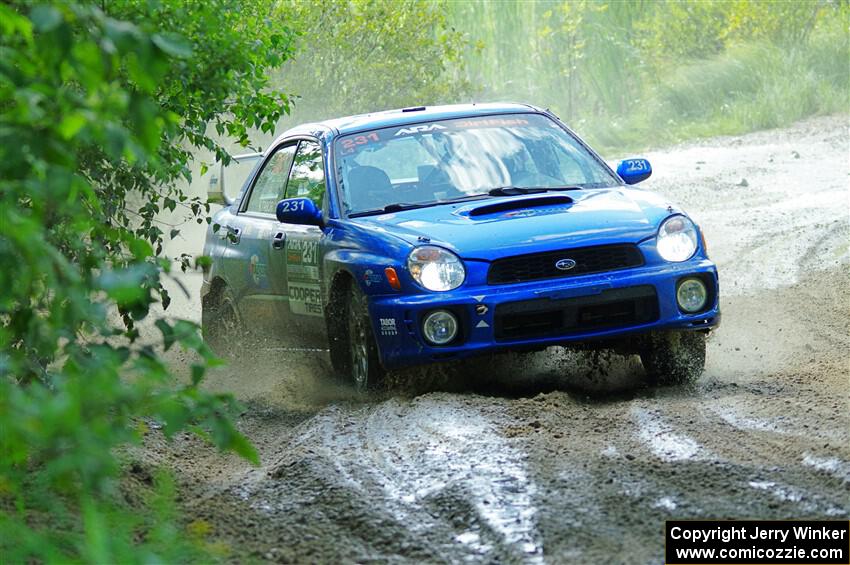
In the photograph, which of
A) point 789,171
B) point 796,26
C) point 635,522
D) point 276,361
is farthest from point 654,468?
point 796,26

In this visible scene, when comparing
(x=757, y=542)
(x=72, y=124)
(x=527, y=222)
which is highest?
(x=72, y=124)

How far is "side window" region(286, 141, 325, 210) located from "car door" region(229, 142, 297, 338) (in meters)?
0.13

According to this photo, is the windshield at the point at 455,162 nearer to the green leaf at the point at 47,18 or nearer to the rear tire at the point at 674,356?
the rear tire at the point at 674,356

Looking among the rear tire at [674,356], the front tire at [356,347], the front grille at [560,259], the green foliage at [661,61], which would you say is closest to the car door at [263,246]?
the front tire at [356,347]

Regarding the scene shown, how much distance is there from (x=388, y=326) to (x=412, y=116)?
197cm

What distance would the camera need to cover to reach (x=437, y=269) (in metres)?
7.38

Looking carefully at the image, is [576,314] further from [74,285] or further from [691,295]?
[74,285]

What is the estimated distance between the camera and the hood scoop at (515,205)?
7.86 m

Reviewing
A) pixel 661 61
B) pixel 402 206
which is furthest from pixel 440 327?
pixel 661 61

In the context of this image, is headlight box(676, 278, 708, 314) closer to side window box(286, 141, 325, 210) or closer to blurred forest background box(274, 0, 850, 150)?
side window box(286, 141, 325, 210)

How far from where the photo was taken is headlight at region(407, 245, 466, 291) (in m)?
7.36

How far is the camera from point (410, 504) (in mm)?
5457

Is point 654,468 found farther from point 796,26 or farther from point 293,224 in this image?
point 796,26

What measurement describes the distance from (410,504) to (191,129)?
332 cm
